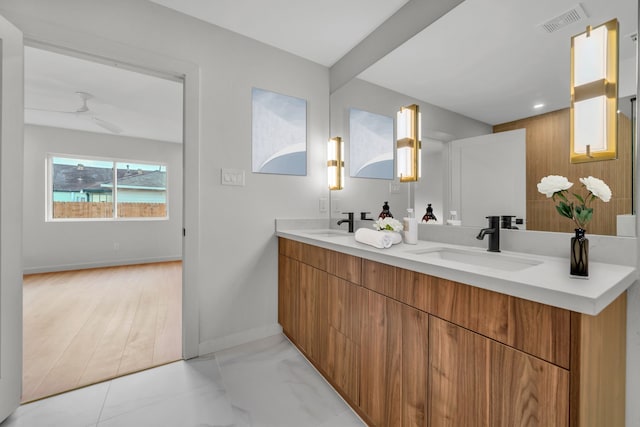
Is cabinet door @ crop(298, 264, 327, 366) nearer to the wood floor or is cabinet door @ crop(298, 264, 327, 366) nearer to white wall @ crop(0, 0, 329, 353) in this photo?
white wall @ crop(0, 0, 329, 353)

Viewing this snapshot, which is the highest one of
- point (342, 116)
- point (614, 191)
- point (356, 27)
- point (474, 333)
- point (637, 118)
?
point (356, 27)

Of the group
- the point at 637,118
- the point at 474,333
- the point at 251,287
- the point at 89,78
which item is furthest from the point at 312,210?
the point at 89,78

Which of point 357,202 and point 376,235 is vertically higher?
point 357,202

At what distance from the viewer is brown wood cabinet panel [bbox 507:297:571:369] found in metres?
0.64

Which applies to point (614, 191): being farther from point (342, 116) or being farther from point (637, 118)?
point (342, 116)

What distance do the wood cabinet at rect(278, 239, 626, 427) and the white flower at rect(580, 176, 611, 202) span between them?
34 cm

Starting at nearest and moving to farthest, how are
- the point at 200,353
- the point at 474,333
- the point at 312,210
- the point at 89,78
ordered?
1. the point at 474,333
2. the point at 200,353
3. the point at 312,210
4. the point at 89,78

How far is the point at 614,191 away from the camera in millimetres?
947

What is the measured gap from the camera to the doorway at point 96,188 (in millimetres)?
2619

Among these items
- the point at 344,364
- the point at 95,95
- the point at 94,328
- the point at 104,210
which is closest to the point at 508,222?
the point at 344,364

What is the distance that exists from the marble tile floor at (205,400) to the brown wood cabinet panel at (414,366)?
1.48 feet

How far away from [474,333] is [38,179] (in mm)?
6252

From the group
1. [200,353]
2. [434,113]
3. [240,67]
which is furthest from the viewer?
[240,67]

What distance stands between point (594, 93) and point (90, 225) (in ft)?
20.9
